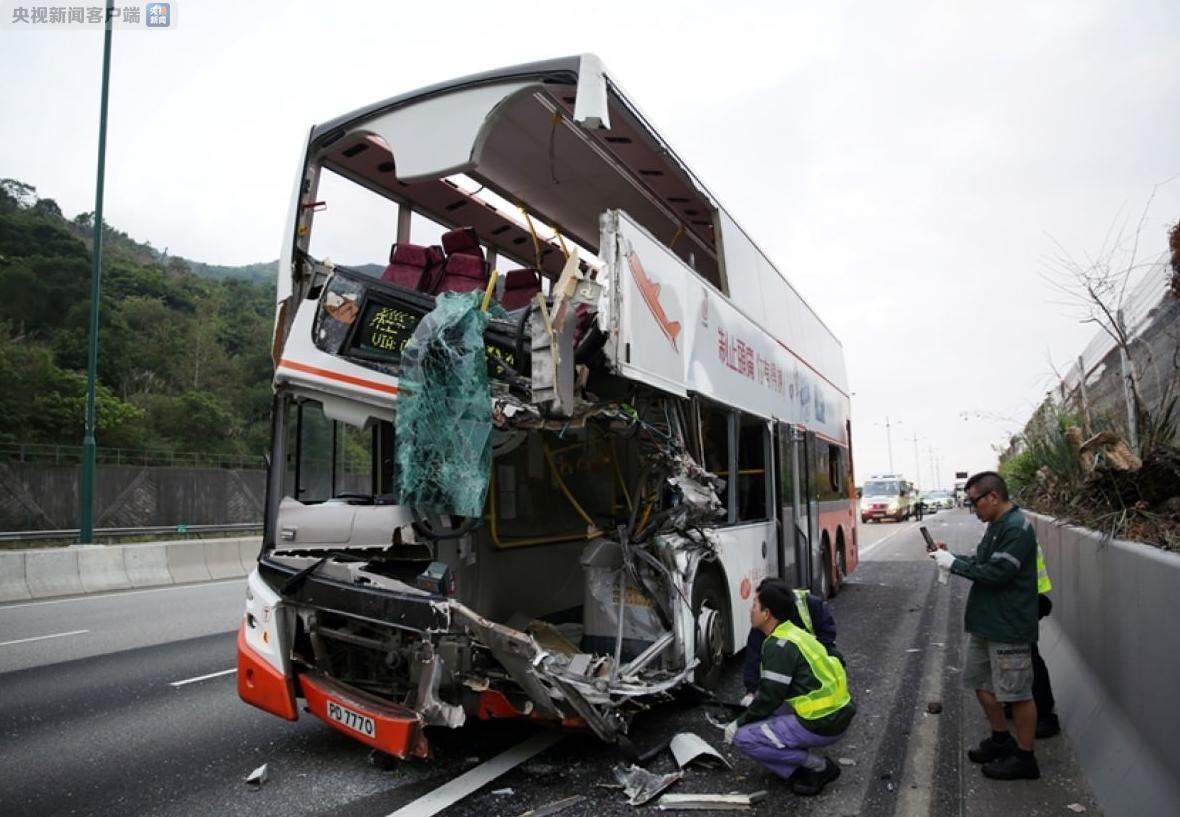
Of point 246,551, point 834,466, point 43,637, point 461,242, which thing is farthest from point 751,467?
point 246,551

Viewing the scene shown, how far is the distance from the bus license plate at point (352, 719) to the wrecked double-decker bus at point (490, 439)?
15mm

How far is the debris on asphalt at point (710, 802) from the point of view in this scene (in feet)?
14.2

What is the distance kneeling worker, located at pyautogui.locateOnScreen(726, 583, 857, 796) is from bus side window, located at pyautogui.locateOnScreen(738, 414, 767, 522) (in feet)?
10.1

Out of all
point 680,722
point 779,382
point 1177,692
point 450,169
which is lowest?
point 680,722

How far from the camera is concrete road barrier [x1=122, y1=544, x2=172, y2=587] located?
45.2 ft

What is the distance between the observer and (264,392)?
151ft

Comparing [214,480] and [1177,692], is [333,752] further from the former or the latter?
[214,480]

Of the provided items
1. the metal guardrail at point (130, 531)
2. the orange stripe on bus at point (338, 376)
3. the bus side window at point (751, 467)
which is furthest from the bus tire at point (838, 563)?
the metal guardrail at point (130, 531)

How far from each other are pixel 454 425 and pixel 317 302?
132 centimetres

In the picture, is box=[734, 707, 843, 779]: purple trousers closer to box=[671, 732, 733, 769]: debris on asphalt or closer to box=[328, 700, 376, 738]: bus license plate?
box=[671, 732, 733, 769]: debris on asphalt

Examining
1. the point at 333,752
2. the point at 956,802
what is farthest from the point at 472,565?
the point at 956,802

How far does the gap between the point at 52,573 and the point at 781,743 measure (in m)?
12.4

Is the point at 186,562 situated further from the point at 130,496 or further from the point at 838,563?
the point at 130,496

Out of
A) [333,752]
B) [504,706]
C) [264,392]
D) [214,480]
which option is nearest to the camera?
[504,706]
